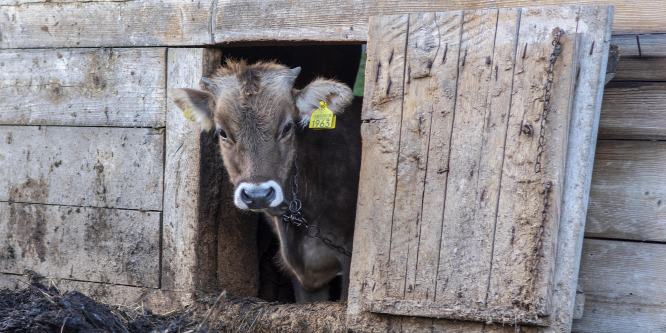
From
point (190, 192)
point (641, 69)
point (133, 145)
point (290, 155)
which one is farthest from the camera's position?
point (133, 145)

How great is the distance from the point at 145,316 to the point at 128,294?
→ 2.55ft

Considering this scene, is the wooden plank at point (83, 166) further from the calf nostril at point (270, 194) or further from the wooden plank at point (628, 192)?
the wooden plank at point (628, 192)

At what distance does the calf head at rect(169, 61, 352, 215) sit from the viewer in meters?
4.23

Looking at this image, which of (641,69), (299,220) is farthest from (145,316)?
(641,69)

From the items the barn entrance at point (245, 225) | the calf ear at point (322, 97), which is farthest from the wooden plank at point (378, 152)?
the barn entrance at point (245, 225)

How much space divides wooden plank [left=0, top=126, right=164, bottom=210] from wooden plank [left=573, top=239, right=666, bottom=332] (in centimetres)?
291

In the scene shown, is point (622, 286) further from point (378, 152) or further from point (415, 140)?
point (378, 152)

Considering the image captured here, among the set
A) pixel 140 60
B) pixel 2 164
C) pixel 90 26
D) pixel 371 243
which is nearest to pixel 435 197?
pixel 371 243

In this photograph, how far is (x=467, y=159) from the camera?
345 centimetres

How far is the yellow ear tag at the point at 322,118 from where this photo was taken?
430 centimetres

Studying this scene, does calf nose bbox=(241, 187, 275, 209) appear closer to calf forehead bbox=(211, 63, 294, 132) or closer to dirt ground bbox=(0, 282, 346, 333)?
calf forehead bbox=(211, 63, 294, 132)

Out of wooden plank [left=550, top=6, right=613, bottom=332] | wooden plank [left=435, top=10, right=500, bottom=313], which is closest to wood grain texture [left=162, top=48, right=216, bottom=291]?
wooden plank [left=435, top=10, right=500, bottom=313]

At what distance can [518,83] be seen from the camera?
10.9 ft

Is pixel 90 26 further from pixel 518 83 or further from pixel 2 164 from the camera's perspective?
pixel 518 83
